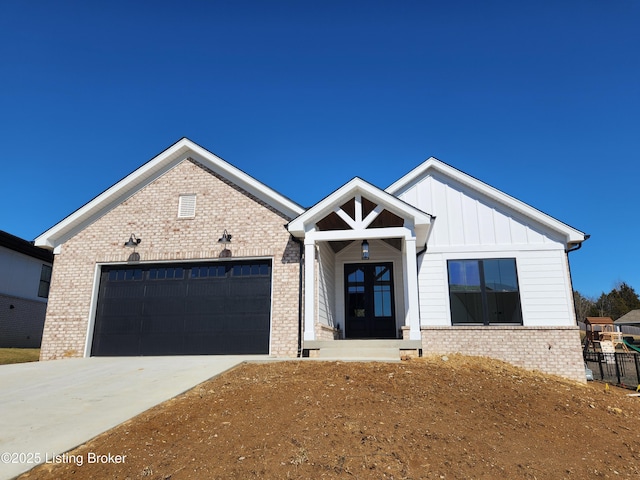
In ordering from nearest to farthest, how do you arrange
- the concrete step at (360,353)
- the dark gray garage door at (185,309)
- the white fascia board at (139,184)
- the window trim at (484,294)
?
the concrete step at (360,353), the window trim at (484,294), the dark gray garage door at (185,309), the white fascia board at (139,184)

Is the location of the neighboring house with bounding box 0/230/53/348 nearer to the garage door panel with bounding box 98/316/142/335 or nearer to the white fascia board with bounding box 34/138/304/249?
the white fascia board with bounding box 34/138/304/249

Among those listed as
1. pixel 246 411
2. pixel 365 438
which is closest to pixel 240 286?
pixel 246 411

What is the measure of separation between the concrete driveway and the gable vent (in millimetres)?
4210

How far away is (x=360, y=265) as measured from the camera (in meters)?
13.5

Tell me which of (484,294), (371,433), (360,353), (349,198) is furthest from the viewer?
(484,294)

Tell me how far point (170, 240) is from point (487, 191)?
30.8ft

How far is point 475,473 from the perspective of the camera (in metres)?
4.23

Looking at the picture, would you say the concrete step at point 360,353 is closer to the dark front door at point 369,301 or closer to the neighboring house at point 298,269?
the neighboring house at point 298,269

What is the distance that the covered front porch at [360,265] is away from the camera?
34.9 feet

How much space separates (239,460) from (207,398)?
2.36m

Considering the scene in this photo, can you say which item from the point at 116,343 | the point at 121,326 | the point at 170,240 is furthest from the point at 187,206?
the point at 116,343

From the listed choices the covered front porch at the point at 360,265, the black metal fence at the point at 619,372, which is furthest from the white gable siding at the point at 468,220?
the black metal fence at the point at 619,372

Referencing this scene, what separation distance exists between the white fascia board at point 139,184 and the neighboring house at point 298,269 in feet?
0.13

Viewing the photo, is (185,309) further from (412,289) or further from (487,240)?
(487,240)
